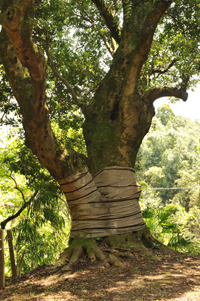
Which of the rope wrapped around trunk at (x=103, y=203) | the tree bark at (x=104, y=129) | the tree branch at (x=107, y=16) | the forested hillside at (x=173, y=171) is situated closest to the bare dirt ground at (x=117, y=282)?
the rope wrapped around trunk at (x=103, y=203)

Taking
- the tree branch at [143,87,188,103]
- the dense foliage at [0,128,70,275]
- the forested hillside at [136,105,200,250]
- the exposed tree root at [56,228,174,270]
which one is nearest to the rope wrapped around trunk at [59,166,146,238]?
the exposed tree root at [56,228,174,270]

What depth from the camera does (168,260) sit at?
16.9 feet

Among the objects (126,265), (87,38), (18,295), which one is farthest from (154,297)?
(87,38)

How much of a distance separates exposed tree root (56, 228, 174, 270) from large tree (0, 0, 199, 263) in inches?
0.9

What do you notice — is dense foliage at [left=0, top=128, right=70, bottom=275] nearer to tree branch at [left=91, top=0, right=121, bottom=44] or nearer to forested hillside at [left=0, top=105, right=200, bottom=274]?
forested hillside at [left=0, top=105, right=200, bottom=274]

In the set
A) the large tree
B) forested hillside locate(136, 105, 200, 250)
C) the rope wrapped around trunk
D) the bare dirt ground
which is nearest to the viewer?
the bare dirt ground

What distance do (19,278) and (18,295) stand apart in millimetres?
1091

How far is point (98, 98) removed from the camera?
6.74 meters

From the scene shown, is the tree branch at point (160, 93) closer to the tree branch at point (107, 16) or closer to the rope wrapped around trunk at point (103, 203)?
the rope wrapped around trunk at point (103, 203)

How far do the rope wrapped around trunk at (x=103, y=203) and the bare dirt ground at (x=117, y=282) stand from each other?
608mm

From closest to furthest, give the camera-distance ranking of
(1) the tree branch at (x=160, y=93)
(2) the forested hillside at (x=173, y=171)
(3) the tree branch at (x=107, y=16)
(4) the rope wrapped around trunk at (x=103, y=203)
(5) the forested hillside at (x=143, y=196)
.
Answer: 1. (4) the rope wrapped around trunk at (x=103, y=203)
2. (1) the tree branch at (x=160, y=93)
3. (5) the forested hillside at (x=143, y=196)
4. (3) the tree branch at (x=107, y=16)
5. (2) the forested hillside at (x=173, y=171)

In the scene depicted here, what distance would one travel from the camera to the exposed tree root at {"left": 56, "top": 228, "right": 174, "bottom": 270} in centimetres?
492

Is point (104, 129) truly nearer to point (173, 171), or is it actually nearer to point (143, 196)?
point (143, 196)

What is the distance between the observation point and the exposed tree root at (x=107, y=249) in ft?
16.1
